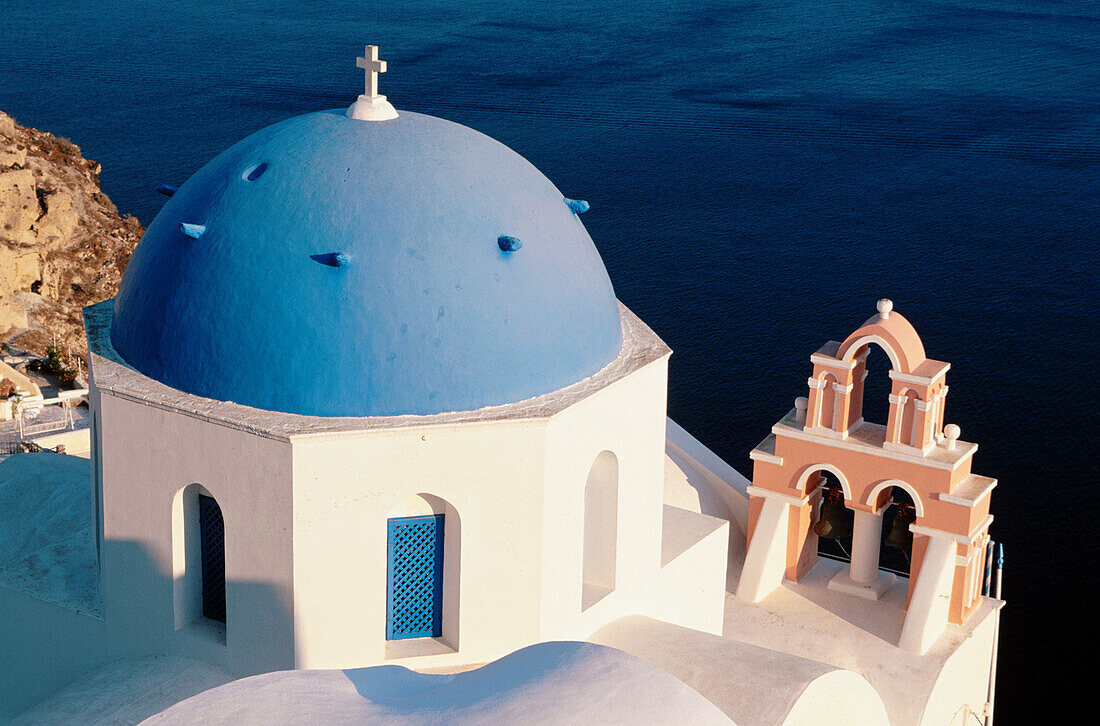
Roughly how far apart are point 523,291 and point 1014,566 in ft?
62.4

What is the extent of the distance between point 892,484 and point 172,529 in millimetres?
9477

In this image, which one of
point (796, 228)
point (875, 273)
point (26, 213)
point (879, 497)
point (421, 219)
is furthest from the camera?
point (796, 228)

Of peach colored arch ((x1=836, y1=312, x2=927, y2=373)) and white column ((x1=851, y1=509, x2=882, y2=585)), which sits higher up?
peach colored arch ((x1=836, y1=312, x2=927, y2=373))

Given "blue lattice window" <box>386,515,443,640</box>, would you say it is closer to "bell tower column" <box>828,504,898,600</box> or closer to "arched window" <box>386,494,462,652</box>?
"arched window" <box>386,494,462,652</box>

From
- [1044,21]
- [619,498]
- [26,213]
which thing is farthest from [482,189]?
[1044,21]

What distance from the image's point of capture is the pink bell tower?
51.3 feet

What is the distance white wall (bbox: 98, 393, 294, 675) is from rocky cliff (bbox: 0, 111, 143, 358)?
2369 cm

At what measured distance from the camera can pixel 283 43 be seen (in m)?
62.5

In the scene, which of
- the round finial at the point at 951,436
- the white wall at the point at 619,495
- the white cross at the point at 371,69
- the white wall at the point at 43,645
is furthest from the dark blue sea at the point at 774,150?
the white cross at the point at 371,69

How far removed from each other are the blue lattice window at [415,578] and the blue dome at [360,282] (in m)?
0.96

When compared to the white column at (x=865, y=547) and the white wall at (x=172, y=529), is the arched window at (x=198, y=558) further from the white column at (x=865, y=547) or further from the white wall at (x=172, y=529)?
the white column at (x=865, y=547)

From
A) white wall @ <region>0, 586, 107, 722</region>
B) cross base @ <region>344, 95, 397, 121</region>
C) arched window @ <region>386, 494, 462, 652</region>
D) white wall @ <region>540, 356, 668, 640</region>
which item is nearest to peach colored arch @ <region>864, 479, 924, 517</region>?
white wall @ <region>540, 356, 668, 640</region>

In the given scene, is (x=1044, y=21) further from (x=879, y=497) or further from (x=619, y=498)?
(x=619, y=498)

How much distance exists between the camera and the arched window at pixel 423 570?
9.57m
